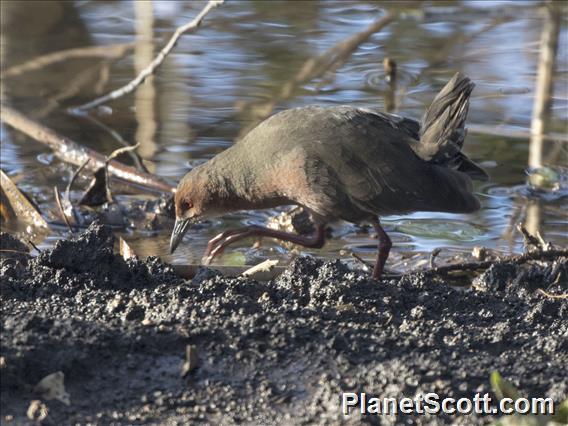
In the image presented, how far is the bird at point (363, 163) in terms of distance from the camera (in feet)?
17.1

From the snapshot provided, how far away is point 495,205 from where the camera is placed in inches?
269

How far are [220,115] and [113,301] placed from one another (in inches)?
171

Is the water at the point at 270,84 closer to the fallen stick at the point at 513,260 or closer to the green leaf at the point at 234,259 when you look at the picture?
the green leaf at the point at 234,259

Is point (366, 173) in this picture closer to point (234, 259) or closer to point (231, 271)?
point (231, 271)

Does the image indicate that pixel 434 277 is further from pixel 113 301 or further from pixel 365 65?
pixel 365 65

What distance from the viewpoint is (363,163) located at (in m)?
5.24

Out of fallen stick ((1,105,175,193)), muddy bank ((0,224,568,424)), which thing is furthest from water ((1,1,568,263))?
muddy bank ((0,224,568,424))

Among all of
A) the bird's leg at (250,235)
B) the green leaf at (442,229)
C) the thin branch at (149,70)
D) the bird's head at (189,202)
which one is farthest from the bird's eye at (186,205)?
the thin branch at (149,70)

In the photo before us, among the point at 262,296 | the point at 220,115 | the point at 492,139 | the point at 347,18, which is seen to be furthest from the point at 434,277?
the point at 347,18

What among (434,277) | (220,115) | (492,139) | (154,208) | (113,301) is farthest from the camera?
(220,115)

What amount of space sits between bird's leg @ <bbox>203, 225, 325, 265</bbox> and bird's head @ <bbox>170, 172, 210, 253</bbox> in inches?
8.1

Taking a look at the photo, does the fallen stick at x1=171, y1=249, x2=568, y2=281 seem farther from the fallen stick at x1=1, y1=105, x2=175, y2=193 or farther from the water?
the fallen stick at x1=1, y1=105, x2=175, y2=193

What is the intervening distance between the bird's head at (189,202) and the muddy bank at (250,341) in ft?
4.15

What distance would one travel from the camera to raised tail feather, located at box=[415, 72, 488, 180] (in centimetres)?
526
